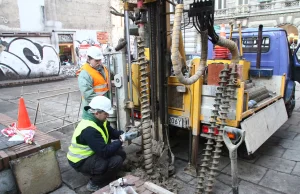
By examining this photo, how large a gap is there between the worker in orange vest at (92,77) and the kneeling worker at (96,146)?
0.71 m

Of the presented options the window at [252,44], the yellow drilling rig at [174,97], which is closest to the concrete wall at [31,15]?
the yellow drilling rig at [174,97]

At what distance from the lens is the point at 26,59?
545 inches

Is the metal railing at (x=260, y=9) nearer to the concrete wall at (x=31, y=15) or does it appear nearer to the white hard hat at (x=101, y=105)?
the concrete wall at (x=31, y=15)

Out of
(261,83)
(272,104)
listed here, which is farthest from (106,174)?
(261,83)

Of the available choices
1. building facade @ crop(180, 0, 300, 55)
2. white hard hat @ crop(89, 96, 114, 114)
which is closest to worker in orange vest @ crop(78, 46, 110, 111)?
white hard hat @ crop(89, 96, 114, 114)

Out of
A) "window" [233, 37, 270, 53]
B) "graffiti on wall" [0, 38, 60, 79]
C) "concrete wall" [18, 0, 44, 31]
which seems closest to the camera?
"window" [233, 37, 270, 53]

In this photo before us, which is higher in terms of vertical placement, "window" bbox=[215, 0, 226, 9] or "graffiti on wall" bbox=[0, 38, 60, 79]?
"window" bbox=[215, 0, 226, 9]

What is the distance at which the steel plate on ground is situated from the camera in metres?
3.12

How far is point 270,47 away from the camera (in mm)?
4812

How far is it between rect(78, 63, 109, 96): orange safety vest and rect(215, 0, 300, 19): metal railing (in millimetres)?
18568

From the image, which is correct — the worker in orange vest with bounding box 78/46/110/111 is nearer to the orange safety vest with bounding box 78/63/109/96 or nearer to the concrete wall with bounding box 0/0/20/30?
the orange safety vest with bounding box 78/63/109/96

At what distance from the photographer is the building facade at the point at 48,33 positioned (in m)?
13.5

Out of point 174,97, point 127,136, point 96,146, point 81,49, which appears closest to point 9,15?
point 81,49

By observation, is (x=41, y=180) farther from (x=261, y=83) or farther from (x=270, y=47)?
(x=270, y=47)
